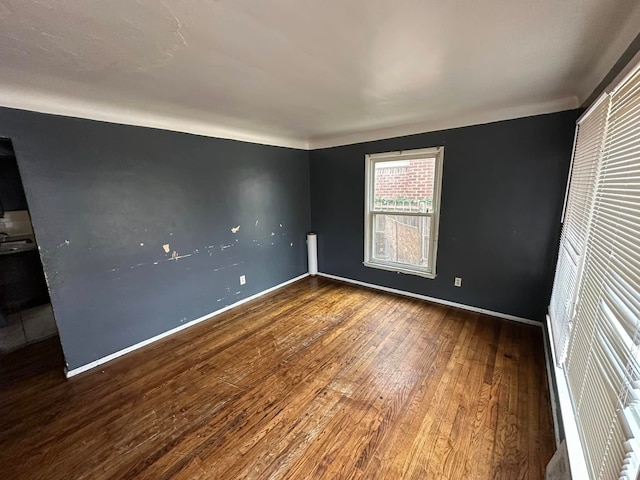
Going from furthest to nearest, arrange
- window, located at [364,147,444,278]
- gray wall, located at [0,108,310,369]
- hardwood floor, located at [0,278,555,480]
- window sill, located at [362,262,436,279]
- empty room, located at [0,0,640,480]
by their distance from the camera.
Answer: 1. window sill, located at [362,262,436,279]
2. window, located at [364,147,444,278]
3. gray wall, located at [0,108,310,369]
4. hardwood floor, located at [0,278,555,480]
5. empty room, located at [0,0,640,480]

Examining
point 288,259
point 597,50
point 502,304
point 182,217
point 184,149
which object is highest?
point 597,50

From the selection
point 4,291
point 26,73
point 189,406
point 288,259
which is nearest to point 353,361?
point 189,406

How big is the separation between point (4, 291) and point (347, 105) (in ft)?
12.9

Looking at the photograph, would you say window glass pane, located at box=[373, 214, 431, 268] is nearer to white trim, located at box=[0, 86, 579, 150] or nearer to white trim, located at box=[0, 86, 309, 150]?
white trim, located at box=[0, 86, 579, 150]

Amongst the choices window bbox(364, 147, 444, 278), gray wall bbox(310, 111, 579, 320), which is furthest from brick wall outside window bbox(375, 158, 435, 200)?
gray wall bbox(310, 111, 579, 320)

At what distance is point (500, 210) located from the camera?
9.25 ft

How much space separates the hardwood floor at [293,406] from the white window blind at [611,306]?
0.60 m

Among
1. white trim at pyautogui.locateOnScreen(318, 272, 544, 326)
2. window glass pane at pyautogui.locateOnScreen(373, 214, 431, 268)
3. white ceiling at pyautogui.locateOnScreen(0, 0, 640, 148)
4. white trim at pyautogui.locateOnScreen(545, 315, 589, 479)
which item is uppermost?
white ceiling at pyautogui.locateOnScreen(0, 0, 640, 148)

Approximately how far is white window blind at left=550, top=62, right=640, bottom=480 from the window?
1727mm

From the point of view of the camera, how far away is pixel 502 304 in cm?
294

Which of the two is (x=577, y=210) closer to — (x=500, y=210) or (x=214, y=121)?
(x=500, y=210)

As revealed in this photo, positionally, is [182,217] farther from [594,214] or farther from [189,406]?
[594,214]

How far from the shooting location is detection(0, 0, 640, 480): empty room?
117 cm

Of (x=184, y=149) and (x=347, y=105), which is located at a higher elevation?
(x=347, y=105)
